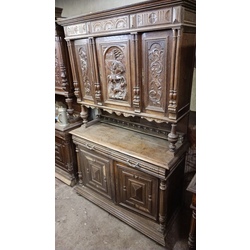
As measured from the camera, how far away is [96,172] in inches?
76.9

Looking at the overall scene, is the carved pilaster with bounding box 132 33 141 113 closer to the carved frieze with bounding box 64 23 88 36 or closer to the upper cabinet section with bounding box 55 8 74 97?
the carved frieze with bounding box 64 23 88 36

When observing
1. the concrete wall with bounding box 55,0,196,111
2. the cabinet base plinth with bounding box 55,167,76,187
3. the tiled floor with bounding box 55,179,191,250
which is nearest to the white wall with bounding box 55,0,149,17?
the concrete wall with bounding box 55,0,196,111

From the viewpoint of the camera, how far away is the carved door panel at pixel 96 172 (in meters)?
1.85

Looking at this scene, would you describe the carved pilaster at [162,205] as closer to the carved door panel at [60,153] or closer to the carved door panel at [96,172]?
the carved door panel at [96,172]

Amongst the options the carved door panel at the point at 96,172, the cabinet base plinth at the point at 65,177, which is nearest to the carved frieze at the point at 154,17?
the carved door panel at the point at 96,172

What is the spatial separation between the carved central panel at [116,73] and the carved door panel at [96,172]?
0.65 m

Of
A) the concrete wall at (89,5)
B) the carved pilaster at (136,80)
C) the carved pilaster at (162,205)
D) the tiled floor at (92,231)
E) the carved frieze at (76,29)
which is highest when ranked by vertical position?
the concrete wall at (89,5)

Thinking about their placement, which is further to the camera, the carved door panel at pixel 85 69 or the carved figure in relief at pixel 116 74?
the carved door panel at pixel 85 69

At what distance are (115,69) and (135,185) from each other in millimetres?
1023

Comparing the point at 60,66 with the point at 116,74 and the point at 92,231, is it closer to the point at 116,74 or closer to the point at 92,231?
the point at 116,74

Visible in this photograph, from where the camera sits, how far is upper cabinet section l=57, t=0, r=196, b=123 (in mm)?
1201
